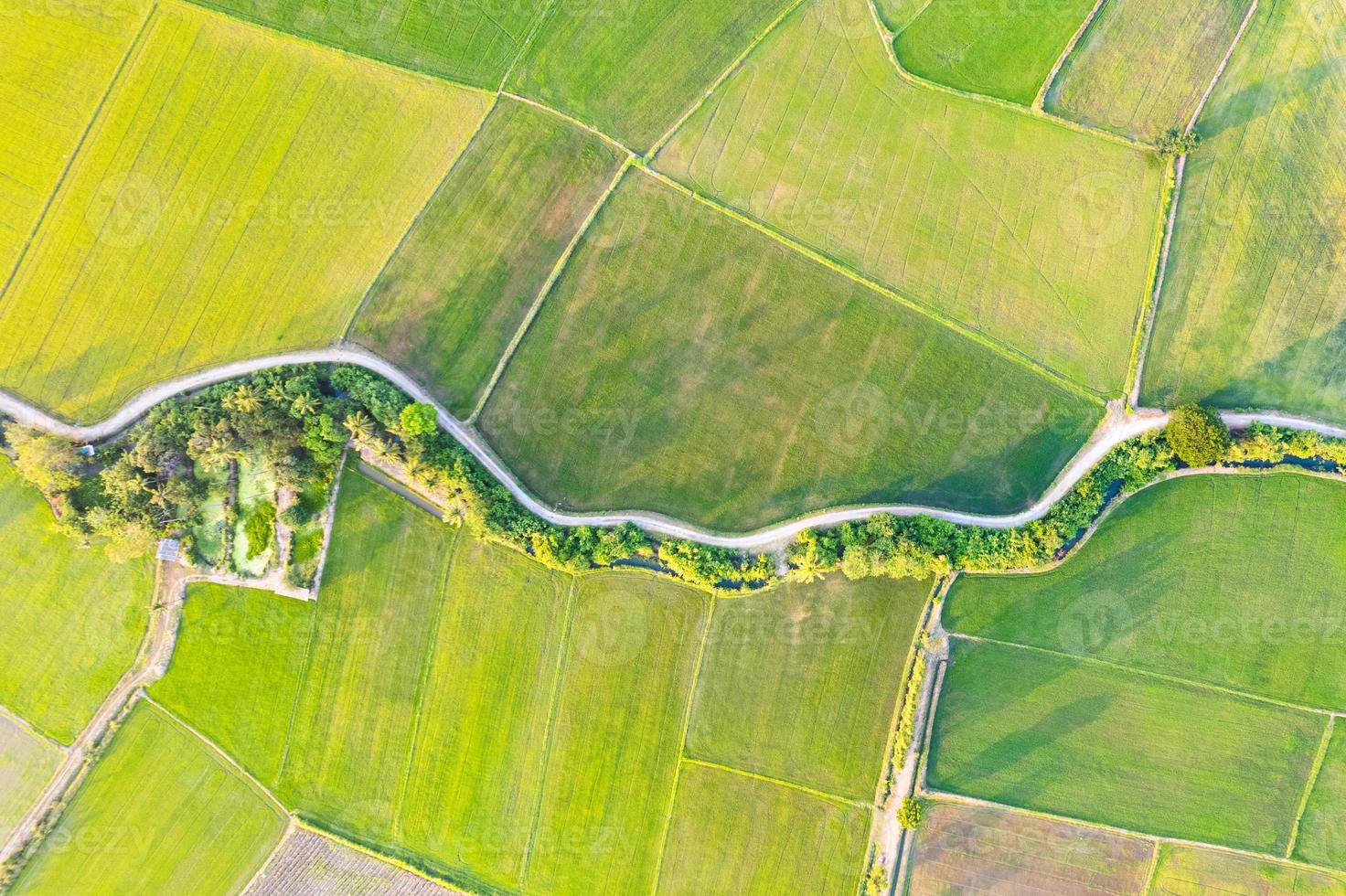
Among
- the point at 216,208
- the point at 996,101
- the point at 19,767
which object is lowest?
the point at 19,767

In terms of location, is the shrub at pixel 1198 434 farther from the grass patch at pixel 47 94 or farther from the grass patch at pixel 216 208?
the grass patch at pixel 47 94

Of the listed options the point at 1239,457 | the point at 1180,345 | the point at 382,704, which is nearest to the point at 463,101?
the point at 382,704

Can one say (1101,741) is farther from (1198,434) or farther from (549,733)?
(549,733)

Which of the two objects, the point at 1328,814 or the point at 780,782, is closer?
the point at 780,782

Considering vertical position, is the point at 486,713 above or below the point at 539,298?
below

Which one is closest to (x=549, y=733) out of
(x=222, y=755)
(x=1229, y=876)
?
(x=222, y=755)

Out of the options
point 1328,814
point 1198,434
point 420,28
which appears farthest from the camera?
point 1328,814

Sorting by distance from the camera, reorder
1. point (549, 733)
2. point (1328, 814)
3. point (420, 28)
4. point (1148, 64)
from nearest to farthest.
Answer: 1. point (420, 28)
2. point (549, 733)
3. point (1148, 64)
4. point (1328, 814)
